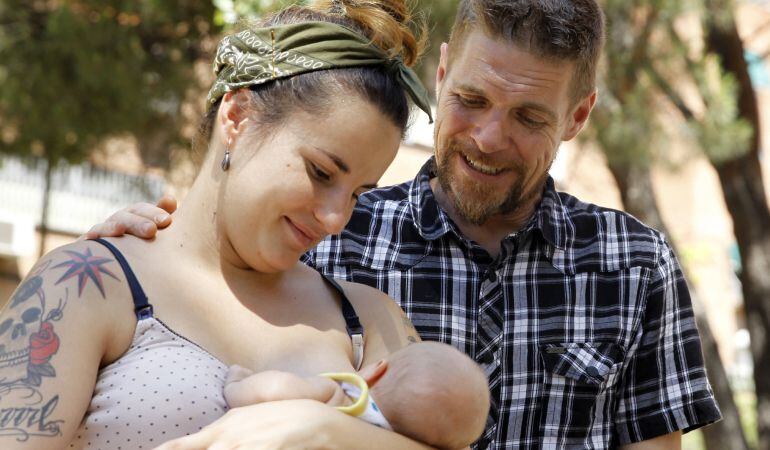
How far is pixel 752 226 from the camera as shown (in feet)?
27.1

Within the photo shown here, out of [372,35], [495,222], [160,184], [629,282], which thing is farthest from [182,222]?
[160,184]

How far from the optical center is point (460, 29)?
3479mm

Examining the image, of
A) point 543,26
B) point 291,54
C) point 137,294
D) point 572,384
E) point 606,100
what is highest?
point 606,100

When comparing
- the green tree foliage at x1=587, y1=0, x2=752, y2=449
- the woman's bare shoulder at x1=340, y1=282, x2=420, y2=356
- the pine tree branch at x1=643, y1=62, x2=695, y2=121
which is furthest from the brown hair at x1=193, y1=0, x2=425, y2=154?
the pine tree branch at x1=643, y1=62, x2=695, y2=121

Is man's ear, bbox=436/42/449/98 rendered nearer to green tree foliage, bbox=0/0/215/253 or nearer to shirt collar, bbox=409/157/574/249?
shirt collar, bbox=409/157/574/249

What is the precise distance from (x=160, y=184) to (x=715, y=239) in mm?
13979

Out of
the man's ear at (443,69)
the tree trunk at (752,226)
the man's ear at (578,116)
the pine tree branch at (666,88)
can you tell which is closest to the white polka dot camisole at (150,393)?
the man's ear at (443,69)

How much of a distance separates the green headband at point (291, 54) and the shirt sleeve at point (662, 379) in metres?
1.18

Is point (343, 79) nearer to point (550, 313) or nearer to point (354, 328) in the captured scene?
point (354, 328)

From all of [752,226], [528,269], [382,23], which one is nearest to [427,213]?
[528,269]

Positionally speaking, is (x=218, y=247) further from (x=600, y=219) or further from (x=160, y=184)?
(x=160, y=184)

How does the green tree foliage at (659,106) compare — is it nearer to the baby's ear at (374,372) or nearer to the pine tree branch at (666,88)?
the pine tree branch at (666,88)

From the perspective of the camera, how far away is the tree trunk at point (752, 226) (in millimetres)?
8172

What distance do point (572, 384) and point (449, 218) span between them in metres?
0.60
